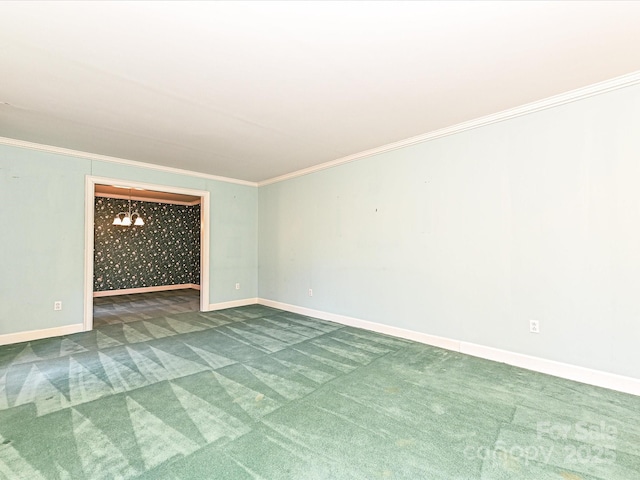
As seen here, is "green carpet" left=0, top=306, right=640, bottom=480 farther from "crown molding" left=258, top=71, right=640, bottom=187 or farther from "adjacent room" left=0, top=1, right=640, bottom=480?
"crown molding" left=258, top=71, right=640, bottom=187

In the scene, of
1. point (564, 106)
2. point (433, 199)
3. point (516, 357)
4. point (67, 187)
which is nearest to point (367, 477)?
point (516, 357)

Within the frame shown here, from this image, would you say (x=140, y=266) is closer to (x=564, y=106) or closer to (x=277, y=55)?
(x=277, y=55)

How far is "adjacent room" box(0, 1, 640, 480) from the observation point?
178cm

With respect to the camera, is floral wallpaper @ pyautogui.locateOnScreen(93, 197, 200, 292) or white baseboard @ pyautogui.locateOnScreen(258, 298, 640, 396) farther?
floral wallpaper @ pyautogui.locateOnScreen(93, 197, 200, 292)

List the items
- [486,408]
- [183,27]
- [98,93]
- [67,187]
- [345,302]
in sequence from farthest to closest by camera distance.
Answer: [345,302], [67,187], [98,93], [486,408], [183,27]

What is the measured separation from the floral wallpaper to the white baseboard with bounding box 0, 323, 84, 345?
3.32 metres

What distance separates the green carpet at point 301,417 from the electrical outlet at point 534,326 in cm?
40

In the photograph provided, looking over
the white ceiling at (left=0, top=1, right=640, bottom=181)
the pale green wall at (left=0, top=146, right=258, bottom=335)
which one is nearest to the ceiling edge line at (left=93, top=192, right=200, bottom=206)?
the pale green wall at (left=0, top=146, right=258, bottom=335)

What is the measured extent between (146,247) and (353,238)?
6.21 meters

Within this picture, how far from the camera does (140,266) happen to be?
26.2ft

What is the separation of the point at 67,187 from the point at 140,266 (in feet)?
13.6

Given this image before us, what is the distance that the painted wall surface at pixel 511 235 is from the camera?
2.54 meters

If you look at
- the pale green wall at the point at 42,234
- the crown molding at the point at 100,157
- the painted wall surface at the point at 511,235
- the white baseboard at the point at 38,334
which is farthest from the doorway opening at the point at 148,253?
the painted wall surface at the point at 511,235

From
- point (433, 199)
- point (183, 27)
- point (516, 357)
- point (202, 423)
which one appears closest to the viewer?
point (183, 27)
